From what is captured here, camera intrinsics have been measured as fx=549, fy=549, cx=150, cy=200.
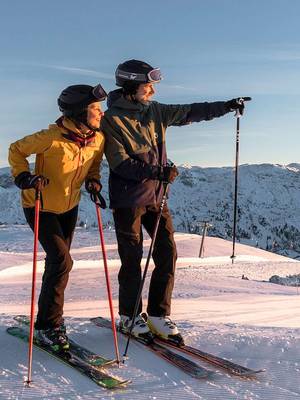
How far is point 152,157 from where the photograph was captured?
4.78 metres

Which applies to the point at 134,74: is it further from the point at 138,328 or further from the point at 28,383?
the point at 28,383

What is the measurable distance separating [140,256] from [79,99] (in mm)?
1456

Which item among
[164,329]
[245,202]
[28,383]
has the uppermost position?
[164,329]

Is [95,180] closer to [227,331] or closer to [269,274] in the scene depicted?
[227,331]

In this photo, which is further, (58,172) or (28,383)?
(58,172)

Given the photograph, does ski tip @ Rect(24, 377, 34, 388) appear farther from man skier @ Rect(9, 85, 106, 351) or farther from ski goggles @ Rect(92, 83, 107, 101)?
ski goggles @ Rect(92, 83, 107, 101)

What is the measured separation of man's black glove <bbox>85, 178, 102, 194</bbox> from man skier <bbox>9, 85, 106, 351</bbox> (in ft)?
0.44

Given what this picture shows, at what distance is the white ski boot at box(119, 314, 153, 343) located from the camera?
4.66 metres

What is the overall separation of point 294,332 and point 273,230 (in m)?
156

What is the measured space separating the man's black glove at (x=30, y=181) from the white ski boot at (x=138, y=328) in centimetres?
146

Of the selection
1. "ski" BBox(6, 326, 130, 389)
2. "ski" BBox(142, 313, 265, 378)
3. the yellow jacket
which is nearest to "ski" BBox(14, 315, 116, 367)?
"ski" BBox(6, 326, 130, 389)

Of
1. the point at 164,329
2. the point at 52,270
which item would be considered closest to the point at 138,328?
the point at 164,329

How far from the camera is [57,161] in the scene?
14.6 ft

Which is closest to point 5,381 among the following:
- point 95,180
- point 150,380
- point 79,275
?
point 150,380
